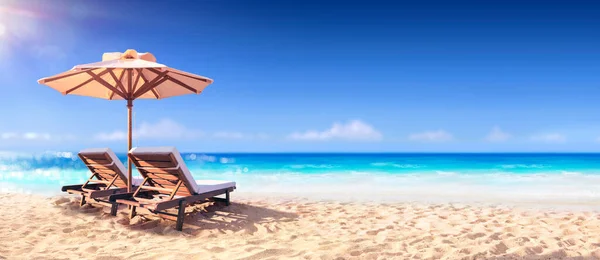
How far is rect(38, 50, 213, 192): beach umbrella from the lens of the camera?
5121mm

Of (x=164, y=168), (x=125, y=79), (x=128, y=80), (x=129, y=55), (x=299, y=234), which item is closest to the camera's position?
(x=299, y=234)

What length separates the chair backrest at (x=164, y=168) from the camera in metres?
4.81

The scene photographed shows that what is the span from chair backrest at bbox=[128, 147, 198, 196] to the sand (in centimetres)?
51

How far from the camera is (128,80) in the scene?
19.7ft

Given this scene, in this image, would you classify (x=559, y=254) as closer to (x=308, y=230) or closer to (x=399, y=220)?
(x=399, y=220)

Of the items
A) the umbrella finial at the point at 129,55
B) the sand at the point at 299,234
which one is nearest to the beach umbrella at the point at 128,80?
the umbrella finial at the point at 129,55

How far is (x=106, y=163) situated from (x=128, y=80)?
1.45 metres

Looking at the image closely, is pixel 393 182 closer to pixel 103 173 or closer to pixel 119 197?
pixel 103 173

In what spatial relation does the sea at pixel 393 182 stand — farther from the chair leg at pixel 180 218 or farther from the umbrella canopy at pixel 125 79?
the chair leg at pixel 180 218

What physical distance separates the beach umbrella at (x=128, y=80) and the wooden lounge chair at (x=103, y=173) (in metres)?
0.42

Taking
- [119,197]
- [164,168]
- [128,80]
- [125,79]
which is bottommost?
[119,197]

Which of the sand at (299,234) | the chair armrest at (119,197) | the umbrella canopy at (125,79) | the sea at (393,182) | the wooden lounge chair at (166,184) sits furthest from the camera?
the sea at (393,182)

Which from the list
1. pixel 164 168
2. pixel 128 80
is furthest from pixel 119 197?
pixel 128 80

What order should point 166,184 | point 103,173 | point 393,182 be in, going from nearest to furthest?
point 166,184 < point 103,173 < point 393,182
